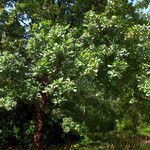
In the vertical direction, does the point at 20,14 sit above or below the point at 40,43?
above

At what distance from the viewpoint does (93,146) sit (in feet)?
65.9

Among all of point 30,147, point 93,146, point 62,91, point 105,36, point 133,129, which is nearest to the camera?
point 62,91

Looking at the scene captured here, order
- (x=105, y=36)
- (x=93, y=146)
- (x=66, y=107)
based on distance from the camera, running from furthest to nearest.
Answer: (x=93, y=146) → (x=66, y=107) → (x=105, y=36)

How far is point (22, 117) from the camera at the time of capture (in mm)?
19500

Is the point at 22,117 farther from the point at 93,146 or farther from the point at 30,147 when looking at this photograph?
the point at 93,146

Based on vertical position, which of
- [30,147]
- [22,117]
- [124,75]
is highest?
[124,75]

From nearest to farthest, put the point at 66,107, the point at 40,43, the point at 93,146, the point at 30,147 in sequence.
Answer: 1. the point at 40,43
2. the point at 66,107
3. the point at 30,147
4. the point at 93,146

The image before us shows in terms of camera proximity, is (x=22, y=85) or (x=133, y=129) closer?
(x=22, y=85)

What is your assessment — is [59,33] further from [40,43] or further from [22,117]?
[22,117]

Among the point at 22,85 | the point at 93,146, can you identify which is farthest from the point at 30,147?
the point at 22,85

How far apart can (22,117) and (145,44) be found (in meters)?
8.58

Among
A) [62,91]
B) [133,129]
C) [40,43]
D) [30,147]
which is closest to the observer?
[62,91]

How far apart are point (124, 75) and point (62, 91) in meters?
3.67

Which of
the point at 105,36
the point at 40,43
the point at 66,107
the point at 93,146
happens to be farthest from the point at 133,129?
the point at 40,43
